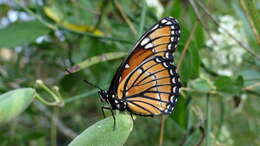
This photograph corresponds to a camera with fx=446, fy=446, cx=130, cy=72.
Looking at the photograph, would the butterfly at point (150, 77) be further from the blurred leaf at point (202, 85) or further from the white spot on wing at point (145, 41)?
the blurred leaf at point (202, 85)

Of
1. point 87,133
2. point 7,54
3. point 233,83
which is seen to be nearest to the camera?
point 87,133

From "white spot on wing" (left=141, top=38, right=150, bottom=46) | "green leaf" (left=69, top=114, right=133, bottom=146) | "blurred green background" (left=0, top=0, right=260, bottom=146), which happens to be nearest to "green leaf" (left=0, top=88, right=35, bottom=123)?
"green leaf" (left=69, top=114, right=133, bottom=146)

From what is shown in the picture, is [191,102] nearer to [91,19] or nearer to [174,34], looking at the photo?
[174,34]

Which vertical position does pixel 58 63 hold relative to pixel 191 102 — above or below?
above

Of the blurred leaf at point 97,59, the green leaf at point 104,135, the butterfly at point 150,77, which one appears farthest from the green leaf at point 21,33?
the green leaf at point 104,135

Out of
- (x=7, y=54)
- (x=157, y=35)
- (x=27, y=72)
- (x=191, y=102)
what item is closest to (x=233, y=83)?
(x=191, y=102)

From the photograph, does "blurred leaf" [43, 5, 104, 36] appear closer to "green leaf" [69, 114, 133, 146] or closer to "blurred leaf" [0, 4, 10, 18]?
"blurred leaf" [0, 4, 10, 18]
